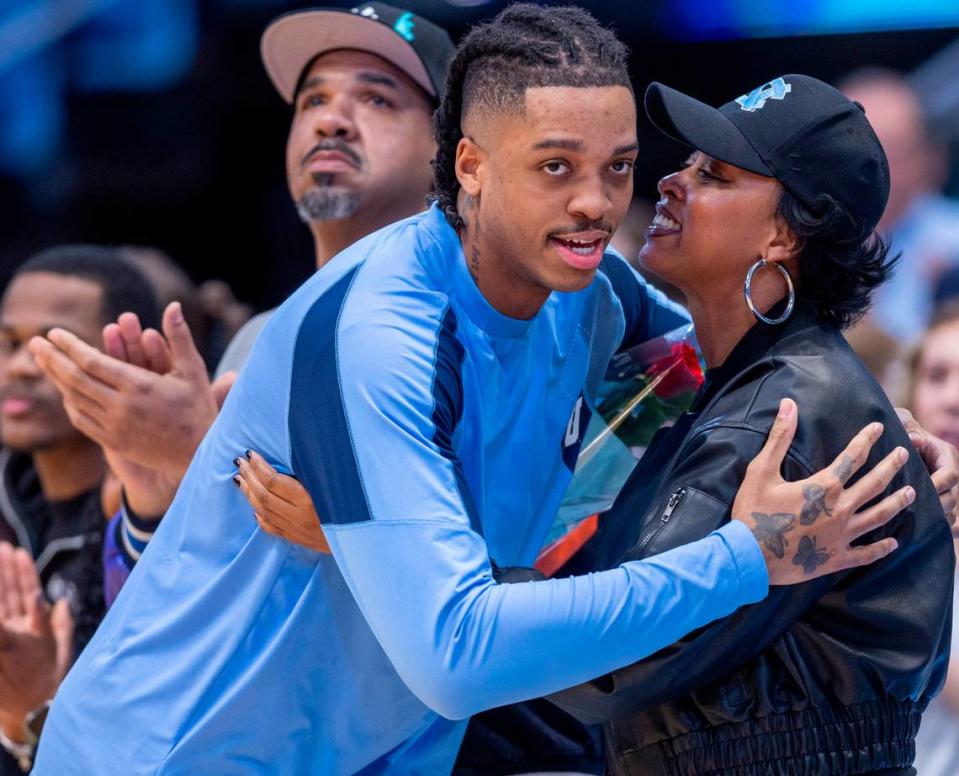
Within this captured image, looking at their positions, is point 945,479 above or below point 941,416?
above

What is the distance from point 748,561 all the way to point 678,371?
0.71 metres

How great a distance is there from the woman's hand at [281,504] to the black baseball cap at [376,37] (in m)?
1.26

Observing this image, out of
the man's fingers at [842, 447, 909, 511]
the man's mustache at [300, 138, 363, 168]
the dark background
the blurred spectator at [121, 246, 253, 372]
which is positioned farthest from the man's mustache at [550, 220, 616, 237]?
the dark background

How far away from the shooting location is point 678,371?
2.47m

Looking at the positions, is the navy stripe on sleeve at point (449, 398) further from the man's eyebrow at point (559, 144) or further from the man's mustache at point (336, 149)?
the man's mustache at point (336, 149)

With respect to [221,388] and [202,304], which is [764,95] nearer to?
[221,388]

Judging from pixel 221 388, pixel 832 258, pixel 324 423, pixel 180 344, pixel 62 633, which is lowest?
pixel 62 633

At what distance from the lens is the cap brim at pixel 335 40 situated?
3016 millimetres

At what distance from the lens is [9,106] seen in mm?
6098

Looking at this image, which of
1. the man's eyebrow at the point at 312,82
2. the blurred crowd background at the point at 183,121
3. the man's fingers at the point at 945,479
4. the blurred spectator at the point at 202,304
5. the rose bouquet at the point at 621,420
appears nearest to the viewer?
the man's fingers at the point at 945,479

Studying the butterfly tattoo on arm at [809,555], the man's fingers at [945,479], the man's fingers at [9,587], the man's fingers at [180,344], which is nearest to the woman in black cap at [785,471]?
the butterfly tattoo on arm at [809,555]

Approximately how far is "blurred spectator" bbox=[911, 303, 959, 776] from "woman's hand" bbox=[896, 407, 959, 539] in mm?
1040

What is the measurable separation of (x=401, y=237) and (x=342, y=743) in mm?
709

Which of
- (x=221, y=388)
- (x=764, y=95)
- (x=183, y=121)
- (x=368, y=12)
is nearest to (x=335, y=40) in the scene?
(x=368, y=12)
